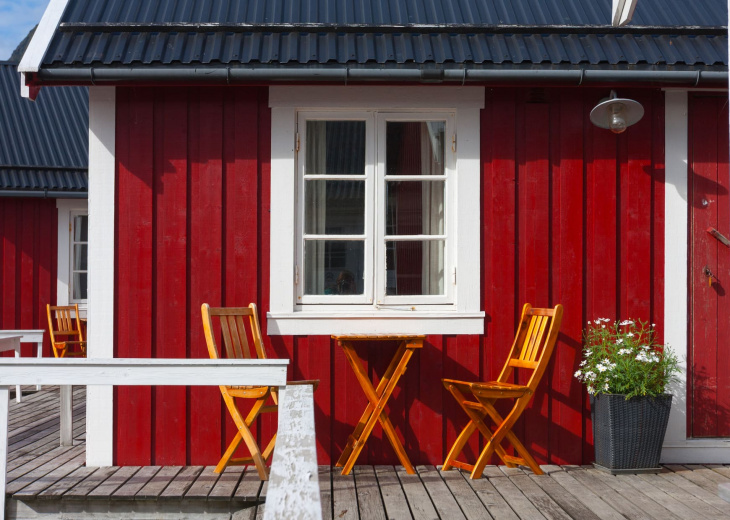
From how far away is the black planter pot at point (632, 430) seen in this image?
16.3 feet

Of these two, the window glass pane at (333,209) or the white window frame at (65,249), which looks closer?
the window glass pane at (333,209)

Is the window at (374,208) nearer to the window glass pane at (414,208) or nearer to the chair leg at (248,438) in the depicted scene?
the window glass pane at (414,208)

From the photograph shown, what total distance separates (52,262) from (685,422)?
748cm

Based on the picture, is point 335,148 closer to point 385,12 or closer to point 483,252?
point 385,12

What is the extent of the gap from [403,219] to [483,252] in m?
0.57

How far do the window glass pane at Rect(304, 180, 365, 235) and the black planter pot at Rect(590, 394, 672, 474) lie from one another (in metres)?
1.92

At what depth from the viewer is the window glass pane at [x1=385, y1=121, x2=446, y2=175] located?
545cm

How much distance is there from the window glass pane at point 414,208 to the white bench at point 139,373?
189 cm

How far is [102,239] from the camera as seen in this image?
528cm

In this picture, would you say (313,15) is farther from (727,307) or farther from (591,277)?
(727,307)

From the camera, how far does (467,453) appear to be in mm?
5352

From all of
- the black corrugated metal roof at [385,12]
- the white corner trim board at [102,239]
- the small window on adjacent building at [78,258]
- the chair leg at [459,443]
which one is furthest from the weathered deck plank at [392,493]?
the small window on adjacent building at [78,258]

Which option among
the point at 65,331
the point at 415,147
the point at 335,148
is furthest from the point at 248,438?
the point at 65,331

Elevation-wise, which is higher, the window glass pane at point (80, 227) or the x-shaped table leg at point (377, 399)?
the window glass pane at point (80, 227)
